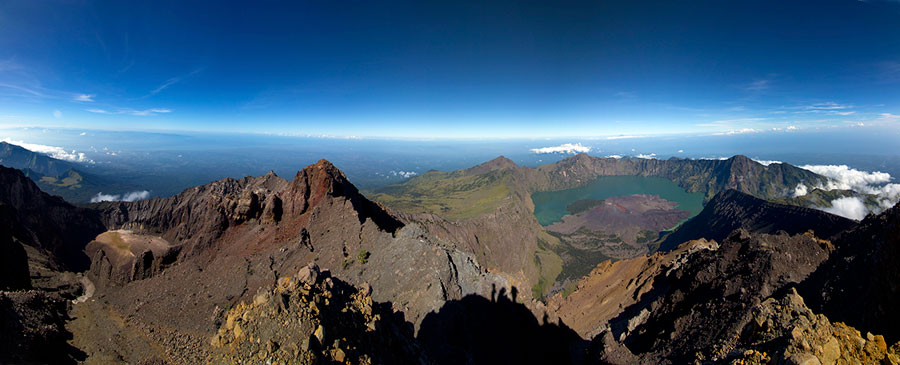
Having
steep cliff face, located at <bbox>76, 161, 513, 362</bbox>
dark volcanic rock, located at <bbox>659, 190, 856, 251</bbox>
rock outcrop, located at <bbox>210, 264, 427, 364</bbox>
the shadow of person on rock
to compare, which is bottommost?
dark volcanic rock, located at <bbox>659, 190, 856, 251</bbox>

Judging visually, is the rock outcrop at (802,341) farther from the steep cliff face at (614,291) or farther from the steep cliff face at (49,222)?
the steep cliff face at (49,222)

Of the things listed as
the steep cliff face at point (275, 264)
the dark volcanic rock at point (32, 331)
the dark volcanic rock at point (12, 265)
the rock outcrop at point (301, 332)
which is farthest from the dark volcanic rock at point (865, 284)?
the dark volcanic rock at point (12, 265)

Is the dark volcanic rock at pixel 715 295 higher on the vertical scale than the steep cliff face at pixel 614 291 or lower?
higher

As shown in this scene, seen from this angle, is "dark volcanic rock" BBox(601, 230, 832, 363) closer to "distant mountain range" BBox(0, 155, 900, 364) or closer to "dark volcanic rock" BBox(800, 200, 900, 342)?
"distant mountain range" BBox(0, 155, 900, 364)

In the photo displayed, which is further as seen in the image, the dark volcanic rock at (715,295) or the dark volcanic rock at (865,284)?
the dark volcanic rock at (715,295)

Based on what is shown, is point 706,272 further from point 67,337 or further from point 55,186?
point 55,186

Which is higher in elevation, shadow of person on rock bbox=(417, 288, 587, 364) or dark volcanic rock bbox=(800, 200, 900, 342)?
dark volcanic rock bbox=(800, 200, 900, 342)

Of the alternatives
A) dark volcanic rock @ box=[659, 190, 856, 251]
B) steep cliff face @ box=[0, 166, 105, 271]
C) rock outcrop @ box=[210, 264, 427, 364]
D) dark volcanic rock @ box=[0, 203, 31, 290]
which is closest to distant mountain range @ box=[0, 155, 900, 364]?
rock outcrop @ box=[210, 264, 427, 364]

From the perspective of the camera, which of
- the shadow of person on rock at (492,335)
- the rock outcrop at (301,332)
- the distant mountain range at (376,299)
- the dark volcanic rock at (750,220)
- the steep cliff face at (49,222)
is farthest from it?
the dark volcanic rock at (750,220)
